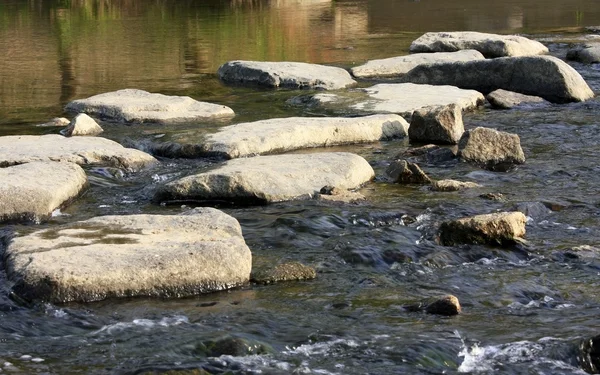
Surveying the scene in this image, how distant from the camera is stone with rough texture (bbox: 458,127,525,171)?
6.80m

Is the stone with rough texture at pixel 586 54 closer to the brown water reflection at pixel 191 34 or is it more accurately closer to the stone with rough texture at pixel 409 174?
the brown water reflection at pixel 191 34

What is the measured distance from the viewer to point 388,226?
531 cm

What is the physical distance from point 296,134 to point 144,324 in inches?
141

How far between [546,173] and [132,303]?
11.0 ft

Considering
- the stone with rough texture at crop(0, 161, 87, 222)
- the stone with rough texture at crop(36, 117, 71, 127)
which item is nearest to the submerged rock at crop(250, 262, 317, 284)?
the stone with rough texture at crop(0, 161, 87, 222)

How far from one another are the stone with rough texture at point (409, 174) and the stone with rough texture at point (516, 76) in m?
3.20

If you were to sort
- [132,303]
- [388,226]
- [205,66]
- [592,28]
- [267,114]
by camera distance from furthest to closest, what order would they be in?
1. [592,28]
2. [205,66]
3. [267,114]
4. [388,226]
5. [132,303]

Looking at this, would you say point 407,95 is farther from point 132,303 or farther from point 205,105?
point 132,303

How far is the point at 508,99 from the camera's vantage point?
898 cm

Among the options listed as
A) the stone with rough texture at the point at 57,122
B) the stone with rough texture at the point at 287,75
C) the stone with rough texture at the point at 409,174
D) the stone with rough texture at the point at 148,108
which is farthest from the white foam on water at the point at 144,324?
the stone with rough texture at the point at 287,75

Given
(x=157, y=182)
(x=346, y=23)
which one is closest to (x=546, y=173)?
(x=157, y=182)

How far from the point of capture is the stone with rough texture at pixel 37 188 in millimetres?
5363

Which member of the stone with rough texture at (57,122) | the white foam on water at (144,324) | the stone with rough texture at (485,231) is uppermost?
the stone with rough texture at (485,231)

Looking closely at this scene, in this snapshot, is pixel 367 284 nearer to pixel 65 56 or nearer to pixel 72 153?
pixel 72 153
